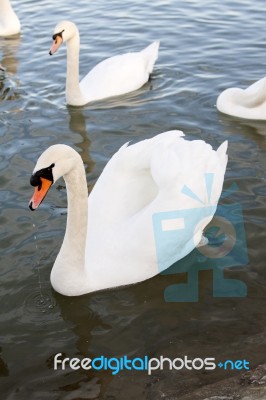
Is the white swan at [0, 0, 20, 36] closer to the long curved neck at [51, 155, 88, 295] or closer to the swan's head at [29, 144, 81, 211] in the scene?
the long curved neck at [51, 155, 88, 295]

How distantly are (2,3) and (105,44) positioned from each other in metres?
3.16

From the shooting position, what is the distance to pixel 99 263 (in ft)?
18.8

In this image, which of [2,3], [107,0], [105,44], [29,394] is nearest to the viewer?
[29,394]

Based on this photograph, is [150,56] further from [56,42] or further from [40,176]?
[40,176]

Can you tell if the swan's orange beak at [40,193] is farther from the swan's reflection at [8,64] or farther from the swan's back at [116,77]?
the swan's reflection at [8,64]

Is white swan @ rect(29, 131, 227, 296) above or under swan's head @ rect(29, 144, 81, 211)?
under

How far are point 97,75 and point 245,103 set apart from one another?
2.50 meters

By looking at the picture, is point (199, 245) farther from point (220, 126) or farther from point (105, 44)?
point (105, 44)

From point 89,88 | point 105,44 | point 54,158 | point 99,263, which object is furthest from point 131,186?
point 105,44

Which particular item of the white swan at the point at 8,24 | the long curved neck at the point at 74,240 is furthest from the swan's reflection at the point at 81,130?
the white swan at the point at 8,24

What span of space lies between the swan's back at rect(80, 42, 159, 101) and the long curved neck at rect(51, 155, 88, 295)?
4837mm

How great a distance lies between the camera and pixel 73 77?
9.84m

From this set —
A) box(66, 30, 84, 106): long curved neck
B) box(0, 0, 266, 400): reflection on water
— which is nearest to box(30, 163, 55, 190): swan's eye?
box(0, 0, 266, 400): reflection on water

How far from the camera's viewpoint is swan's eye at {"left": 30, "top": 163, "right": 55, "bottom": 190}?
5051 mm
